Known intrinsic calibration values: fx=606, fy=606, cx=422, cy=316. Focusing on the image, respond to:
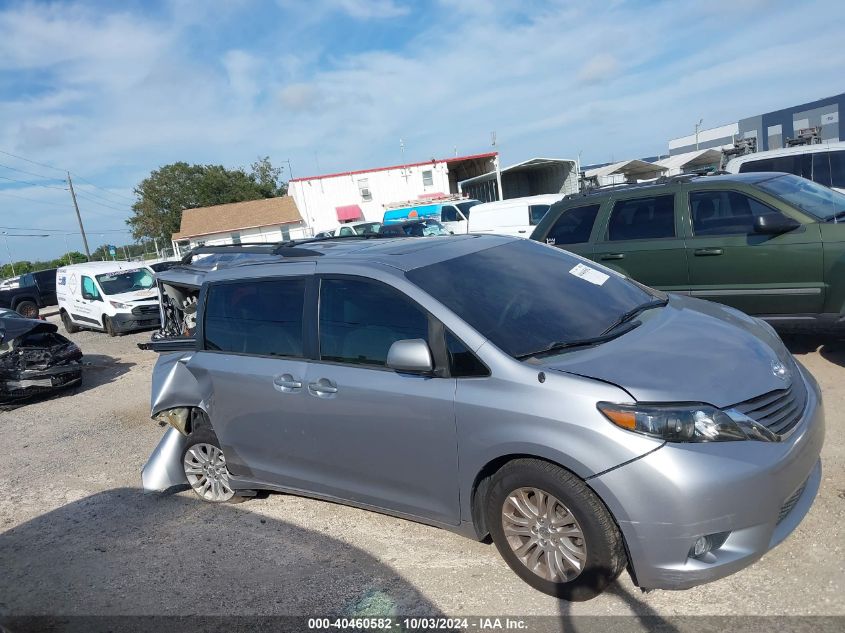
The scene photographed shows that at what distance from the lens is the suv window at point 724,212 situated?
6.02m

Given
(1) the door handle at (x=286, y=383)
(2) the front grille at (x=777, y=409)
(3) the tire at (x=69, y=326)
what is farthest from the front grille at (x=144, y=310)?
(2) the front grille at (x=777, y=409)

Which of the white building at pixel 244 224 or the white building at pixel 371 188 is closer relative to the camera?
the white building at pixel 371 188

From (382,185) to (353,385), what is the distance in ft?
137

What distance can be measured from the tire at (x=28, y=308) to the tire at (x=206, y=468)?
66.5 feet

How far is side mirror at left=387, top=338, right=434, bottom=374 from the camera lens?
9.77 feet

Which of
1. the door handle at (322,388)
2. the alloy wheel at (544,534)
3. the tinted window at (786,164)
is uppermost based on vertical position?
the tinted window at (786,164)

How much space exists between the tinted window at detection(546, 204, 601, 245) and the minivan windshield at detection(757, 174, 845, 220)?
5.73 ft

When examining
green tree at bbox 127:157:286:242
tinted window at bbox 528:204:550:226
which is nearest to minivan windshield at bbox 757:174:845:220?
tinted window at bbox 528:204:550:226

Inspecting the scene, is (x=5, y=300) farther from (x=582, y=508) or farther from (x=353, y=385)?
(x=582, y=508)

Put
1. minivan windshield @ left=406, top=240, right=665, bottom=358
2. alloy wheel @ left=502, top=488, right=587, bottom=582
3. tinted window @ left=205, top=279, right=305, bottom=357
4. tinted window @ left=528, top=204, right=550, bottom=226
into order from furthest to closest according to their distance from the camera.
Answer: tinted window @ left=528, top=204, right=550, bottom=226 → tinted window @ left=205, top=279, right=305, bottom=357 → minivan windshield @ left=406, top=240, right=665, bottom=358 → alloy wheel @ left=502, top=488, right=587, bottom=582

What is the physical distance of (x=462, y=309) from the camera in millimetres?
Result: 3213

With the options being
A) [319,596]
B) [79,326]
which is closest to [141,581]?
[319,596]

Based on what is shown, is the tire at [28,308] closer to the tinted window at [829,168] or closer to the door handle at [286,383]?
the door handle at [286,383]

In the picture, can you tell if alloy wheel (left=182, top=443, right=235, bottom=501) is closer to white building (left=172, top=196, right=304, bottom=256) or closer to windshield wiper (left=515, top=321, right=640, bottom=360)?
windshield wiper (left=515, top=321, right=640, bottom=360)
